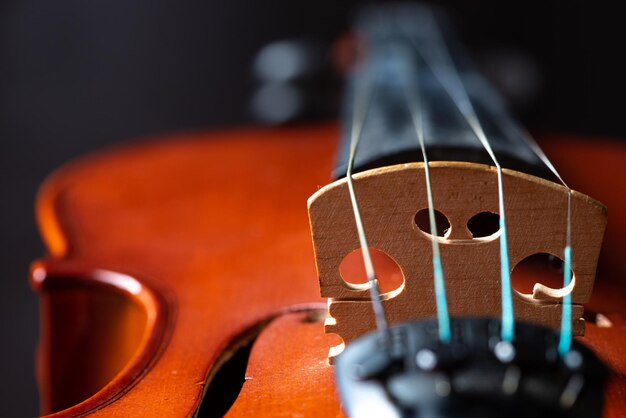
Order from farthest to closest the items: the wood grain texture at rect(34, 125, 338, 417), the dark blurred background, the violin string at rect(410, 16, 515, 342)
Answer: the dark blurred background → the wood grain texture at rect(34, 125, 338, 417) → the violin string at rect(410, 16, 515, 342)

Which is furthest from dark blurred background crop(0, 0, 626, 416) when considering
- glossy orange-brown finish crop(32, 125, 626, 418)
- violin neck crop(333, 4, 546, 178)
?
glossy orange-brown finish crop(32, 125, 626, 418)

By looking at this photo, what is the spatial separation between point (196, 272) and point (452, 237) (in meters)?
0.35

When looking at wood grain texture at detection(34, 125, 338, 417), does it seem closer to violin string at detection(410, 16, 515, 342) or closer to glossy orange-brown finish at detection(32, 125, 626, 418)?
glossy orange-brown finish at detection(32, 125, 626, 418)

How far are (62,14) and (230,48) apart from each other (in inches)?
16.0

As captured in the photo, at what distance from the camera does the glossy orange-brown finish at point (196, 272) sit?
53cm

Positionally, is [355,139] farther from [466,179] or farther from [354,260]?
[466,179]

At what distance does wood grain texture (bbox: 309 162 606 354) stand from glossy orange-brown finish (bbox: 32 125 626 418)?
6cm

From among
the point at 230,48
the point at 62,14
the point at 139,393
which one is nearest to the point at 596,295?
the point at 139,393

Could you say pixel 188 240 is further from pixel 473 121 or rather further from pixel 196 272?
pixel 473 121

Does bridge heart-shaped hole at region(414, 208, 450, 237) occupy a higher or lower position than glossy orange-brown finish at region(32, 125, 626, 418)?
higher

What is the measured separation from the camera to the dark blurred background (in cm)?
189

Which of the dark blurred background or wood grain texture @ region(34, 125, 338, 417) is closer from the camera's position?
wood grain texture @ region(34, 125, 338, 417)

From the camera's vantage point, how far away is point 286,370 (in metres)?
0.52

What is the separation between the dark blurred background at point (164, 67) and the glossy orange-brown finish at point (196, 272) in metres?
0.79
